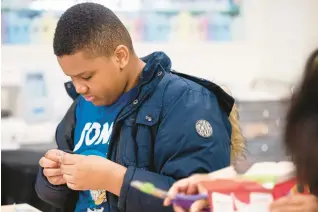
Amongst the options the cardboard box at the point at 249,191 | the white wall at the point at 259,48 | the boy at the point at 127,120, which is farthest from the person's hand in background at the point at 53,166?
the white wall at the point at 259,48

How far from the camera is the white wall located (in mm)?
3316

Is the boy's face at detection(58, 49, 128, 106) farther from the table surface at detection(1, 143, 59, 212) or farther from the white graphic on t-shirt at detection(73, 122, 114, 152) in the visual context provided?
the table surface at detection(1, 143, 59, 212)

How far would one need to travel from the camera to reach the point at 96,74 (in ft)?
4.25

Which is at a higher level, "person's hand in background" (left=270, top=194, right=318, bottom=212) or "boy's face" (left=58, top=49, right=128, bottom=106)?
"boy's face" (left=58, top=49, right=128, bottom=106)

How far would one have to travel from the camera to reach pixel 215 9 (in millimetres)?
3344

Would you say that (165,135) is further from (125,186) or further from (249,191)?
(249,191)

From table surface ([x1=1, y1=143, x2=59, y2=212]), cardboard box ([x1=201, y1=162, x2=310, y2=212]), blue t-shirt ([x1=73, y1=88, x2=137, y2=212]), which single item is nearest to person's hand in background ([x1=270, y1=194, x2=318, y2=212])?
cardboard box ([x1=201, y1=162, x2=310, y2=212])

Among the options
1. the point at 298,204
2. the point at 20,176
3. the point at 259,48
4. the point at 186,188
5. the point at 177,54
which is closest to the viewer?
the point at 298,204

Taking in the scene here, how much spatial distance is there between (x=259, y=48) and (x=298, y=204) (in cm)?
275

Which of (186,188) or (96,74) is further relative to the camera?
(96,74)

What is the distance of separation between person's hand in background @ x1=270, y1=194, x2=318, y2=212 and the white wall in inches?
97.1

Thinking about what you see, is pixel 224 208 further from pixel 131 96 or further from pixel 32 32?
pixel 32 32

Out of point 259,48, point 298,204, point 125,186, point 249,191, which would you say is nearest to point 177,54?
point 259,48

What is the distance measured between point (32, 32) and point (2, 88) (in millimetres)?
380
